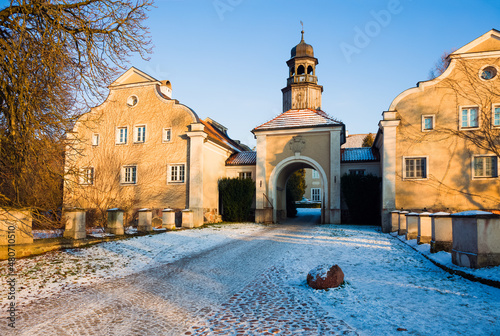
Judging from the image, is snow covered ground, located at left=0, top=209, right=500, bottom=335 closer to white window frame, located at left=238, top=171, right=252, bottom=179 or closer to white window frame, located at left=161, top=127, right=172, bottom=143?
white window frame, located at left=161, top=127, right=172, bottom=143

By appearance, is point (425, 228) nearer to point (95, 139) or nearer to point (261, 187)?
point (261, 187)

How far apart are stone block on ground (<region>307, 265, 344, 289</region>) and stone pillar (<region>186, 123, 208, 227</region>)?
14.8 m

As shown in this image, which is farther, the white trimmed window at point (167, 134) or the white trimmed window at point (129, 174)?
the white trimmed window at point (129, 174)

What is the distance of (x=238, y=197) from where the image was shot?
2352 centimetres

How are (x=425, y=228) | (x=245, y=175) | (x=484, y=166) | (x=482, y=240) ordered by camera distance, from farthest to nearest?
(x=245, y=175)
(x=484, y=166)
(x=425, y=228)
(x=482, y=240)

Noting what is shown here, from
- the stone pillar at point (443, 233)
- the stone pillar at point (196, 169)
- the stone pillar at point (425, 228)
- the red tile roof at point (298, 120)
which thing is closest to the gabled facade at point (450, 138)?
the red tile roof at point (298, 120)

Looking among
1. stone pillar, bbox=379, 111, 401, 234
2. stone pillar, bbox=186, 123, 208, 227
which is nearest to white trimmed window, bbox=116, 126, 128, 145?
stone pillar, bbox=186, 123, 208, 227

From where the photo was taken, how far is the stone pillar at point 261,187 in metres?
22.8

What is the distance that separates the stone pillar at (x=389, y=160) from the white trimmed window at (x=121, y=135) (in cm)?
1732

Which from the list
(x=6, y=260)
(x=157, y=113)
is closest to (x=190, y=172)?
(x=157, y=113)

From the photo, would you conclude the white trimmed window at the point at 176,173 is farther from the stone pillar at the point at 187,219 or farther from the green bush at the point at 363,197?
the green bush at the point at 363,197

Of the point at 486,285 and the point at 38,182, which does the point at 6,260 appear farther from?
the point at 486,285

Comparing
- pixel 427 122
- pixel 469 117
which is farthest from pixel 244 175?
pixel 469 117

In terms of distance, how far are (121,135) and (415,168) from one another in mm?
19758
